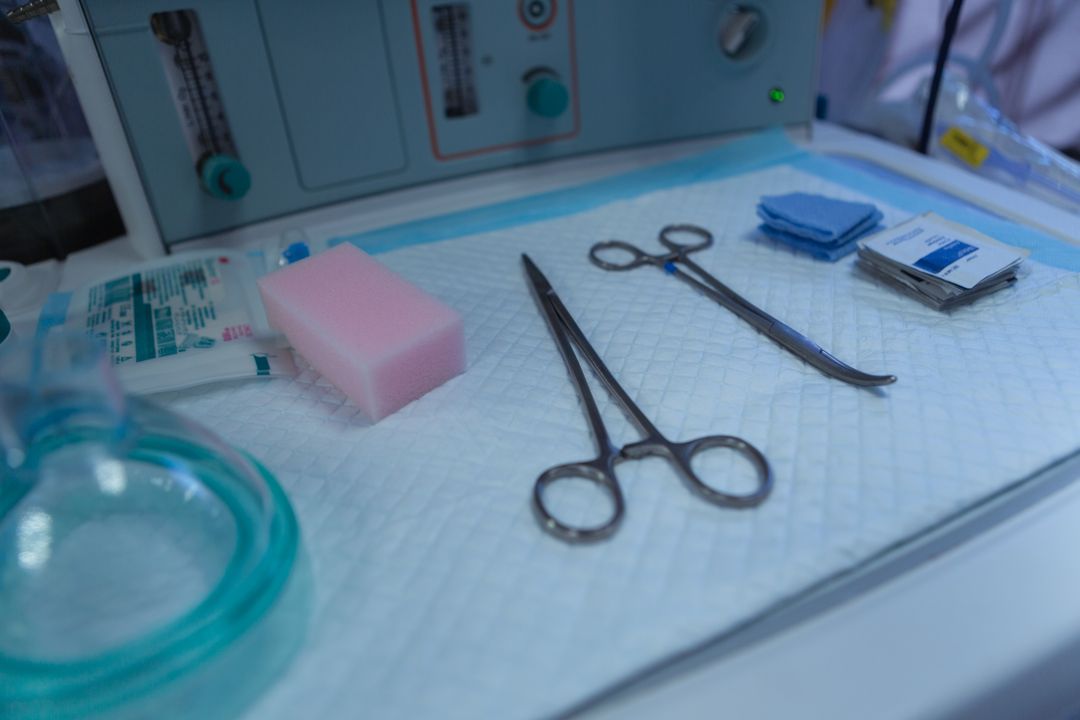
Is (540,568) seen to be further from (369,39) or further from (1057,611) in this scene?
(369,39)

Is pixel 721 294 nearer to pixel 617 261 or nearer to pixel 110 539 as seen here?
pixel 617 261

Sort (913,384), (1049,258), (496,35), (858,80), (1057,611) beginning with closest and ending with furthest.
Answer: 1. (1057,611)
2. (913,384)
3. (1049,258)
4. (496,35)
5. (858,80)

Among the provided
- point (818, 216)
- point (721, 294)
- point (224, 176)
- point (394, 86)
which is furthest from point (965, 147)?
point (224, 176)

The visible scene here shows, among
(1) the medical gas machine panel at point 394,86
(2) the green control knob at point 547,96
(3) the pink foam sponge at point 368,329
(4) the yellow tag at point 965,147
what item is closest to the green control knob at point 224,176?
(1) the medical gas machine panel at point 394,86

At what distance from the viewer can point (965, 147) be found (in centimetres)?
83

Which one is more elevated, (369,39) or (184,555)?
(369,39)

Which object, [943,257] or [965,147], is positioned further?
[965,147]

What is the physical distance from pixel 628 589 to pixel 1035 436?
0.83 ft

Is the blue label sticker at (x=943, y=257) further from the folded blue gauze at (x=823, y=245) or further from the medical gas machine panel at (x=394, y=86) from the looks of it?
the medical gas machine panel at (x=394, y=86)

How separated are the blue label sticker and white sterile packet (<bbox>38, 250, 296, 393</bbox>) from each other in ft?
1.50

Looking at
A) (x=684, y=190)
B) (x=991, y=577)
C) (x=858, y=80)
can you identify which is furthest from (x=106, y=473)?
(x=858, y=80)

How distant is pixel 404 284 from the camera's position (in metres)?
0.52

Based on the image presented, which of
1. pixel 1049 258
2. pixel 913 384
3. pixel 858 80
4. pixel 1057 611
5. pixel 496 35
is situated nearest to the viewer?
pixel 1057 611

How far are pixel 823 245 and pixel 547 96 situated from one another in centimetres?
29
